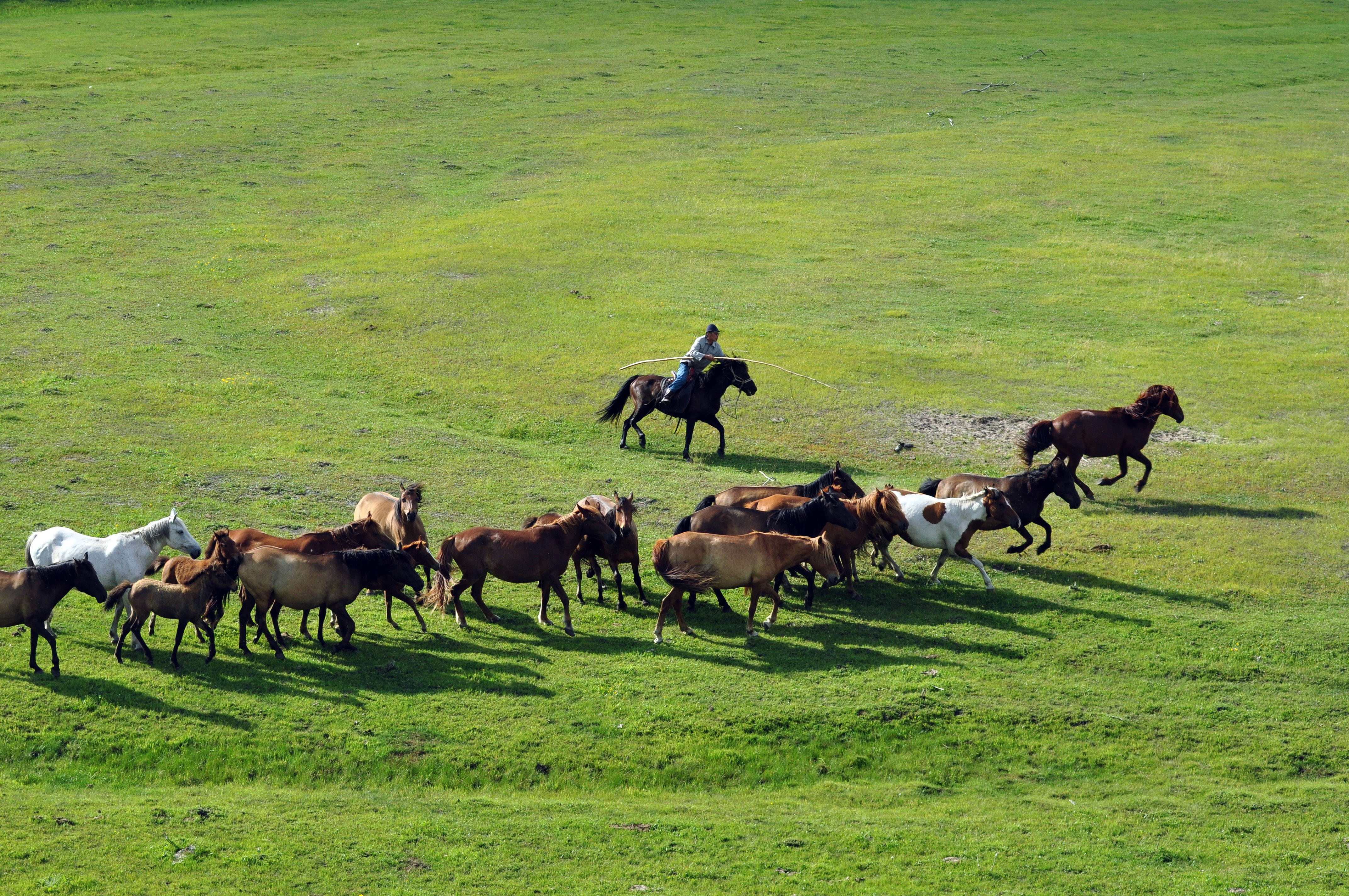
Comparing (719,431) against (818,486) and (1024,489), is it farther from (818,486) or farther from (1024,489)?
(1024,489)

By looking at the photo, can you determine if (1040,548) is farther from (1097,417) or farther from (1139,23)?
(1139,23)

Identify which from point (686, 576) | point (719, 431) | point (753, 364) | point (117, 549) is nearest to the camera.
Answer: point (117, 549)

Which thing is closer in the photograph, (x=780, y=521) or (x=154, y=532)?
(x=154, y=532)

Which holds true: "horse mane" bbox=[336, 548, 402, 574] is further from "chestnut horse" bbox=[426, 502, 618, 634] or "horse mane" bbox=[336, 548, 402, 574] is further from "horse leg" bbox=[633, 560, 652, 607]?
"horse leg" bbox=[633, 560, 652, 607]

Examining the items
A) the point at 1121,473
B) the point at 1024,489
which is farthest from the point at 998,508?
the point at 1121,473

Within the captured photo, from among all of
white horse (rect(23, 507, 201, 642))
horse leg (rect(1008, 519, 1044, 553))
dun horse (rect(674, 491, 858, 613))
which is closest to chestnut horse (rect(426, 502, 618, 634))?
dun horse (rect(674, 491, 858, 613))

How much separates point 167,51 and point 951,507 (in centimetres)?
5548

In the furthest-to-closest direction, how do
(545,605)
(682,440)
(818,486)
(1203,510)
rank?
(682,440) → (1203,510) → (818,486) → (545,605)

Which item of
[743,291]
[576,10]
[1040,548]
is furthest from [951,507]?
[576,10]

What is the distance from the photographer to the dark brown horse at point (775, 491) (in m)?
17.5

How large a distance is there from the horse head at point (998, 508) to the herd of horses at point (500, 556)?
0.07ft

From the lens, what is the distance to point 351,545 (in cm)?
1548

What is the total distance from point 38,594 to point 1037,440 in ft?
48.7

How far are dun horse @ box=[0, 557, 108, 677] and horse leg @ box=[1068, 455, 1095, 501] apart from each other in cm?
1421
